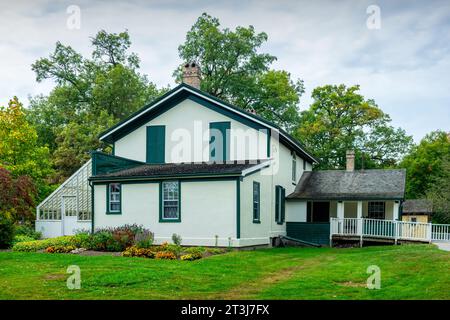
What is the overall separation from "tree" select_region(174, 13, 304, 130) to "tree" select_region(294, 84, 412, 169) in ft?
7.49

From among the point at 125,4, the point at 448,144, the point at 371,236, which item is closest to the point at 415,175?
the point at 448,144

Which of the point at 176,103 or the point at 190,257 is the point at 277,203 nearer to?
the point at 176,103

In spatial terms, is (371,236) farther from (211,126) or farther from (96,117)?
(96,117)

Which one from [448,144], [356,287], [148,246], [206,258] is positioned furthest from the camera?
[448,144]

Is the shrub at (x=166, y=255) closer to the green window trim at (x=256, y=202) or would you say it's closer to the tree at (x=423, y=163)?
the green window trim at (x=256, y=202)

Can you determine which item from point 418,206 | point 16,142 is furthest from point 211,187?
point 418,206

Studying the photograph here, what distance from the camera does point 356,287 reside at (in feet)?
39.7

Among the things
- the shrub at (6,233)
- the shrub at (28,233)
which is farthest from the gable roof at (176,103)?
the shrub at (6,233)

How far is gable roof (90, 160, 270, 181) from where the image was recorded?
874 inches

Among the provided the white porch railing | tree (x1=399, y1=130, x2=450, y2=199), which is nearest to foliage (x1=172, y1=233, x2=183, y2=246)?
the white porch railing

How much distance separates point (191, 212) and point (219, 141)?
4264mm

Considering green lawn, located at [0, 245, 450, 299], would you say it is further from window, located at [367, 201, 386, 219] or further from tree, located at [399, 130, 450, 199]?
tree, located at [399, 130, 450, 199]

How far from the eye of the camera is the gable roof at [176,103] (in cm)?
2488

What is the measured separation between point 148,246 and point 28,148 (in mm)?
17104
